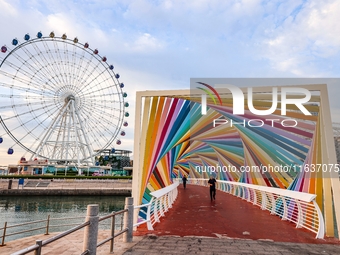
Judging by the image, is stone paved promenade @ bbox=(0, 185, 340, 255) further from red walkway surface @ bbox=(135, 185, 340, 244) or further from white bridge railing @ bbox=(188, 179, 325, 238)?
white bridge railing @ bbox=(188, 179, 325, 238)

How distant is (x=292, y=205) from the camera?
8.17 metres

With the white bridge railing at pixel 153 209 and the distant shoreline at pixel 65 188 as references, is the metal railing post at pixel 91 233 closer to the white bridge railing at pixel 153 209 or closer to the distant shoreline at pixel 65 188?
the white bridge railing at pixel 153 209

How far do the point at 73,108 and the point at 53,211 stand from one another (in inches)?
534

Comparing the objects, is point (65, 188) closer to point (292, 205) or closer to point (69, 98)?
point (69, 98)

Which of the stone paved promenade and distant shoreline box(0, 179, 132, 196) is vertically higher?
the stone paved promenade

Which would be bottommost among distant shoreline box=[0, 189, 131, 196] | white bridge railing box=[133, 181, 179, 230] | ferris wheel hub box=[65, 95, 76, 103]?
distant shoreline box=[0, 189, 131, 196]

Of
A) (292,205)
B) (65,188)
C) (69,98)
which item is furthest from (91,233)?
(65,188)

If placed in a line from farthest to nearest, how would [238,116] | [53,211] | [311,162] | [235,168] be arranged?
[53,211] < [235,168] < [238,116] < [311,162]

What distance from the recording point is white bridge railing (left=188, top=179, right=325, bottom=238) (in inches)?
247

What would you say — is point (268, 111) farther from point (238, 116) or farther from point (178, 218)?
point (178, 218)

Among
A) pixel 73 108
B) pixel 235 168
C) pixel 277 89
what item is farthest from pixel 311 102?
pixel 73 108

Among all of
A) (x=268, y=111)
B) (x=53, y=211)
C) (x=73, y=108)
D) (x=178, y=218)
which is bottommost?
(x=53, y=211)

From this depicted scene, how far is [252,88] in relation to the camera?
7949mm

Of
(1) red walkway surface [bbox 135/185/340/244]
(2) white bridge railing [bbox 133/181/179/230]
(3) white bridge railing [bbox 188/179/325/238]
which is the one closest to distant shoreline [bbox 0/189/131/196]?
(3) white bridge railing [bbox 188/179/325/238]
